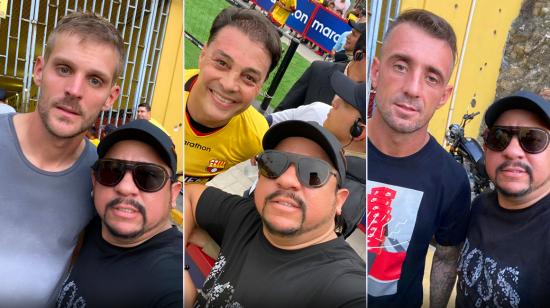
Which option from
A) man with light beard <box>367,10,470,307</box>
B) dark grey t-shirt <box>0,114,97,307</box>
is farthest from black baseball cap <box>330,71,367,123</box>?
dark grey t-shirt <box>0,114,97,307</box>

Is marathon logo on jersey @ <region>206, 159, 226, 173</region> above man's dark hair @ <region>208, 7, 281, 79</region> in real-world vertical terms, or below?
below

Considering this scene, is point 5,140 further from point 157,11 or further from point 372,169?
point 372,169

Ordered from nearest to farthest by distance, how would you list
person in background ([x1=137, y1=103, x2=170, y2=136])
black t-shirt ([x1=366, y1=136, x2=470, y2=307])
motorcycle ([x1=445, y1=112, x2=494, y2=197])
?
person in background ([x1=137, y1=103, x2=170, y2=136]) < black t-shirt ([x1=366, y1=136, x2=470, y2=307]) < motorcycle ([x1=445, y1=112, x2=494, y2=197])

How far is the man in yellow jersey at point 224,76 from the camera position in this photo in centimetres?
50

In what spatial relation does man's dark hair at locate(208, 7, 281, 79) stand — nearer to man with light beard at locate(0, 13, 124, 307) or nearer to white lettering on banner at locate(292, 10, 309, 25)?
white lettering on banner at locate(292, 10, 309, 25)

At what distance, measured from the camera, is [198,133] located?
52 centimetres

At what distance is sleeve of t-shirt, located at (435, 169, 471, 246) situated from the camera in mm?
983

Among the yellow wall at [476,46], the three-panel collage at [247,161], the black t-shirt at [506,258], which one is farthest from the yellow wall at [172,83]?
the black t-shirt at [506,258]

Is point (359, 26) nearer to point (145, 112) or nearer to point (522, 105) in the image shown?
point (145, 112)

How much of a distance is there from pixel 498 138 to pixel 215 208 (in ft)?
2.26

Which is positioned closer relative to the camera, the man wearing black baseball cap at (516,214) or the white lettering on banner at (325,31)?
the white lettering on banner at (325,31)

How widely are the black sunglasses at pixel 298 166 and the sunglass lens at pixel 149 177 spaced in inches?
6.7

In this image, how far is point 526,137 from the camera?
93cm

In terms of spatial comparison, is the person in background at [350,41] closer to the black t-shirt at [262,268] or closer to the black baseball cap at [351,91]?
the black baseball cap at [351,91]
